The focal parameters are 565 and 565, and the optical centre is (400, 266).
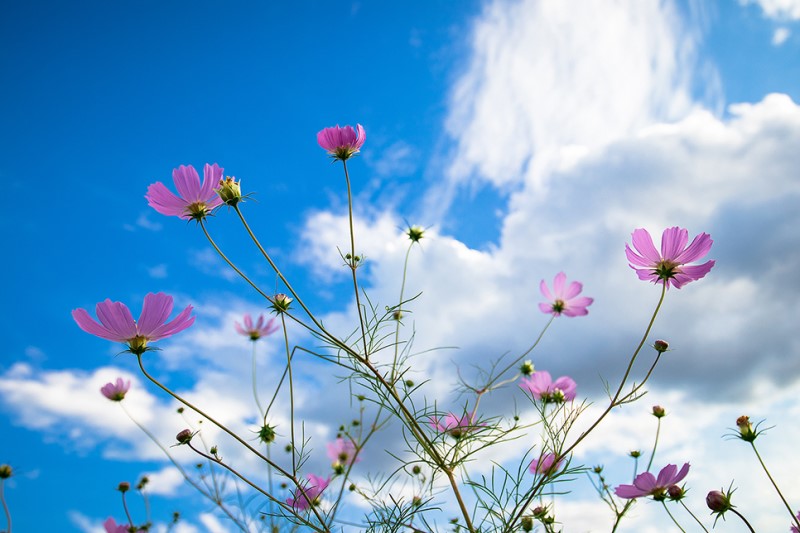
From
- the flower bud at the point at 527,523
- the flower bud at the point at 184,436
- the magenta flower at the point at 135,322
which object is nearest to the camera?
the magenta flower at the point at 135,322

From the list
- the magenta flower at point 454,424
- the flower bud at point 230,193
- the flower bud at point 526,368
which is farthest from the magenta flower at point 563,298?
the flower bud at point 230,193

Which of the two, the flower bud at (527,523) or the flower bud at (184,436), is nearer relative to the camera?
the flower bud at (184,436)

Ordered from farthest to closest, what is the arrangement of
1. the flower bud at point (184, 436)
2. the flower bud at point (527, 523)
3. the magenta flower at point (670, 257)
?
the flower bud at point (527, 523) → the magenta flower at point (670, 257) → the flower bud at point (184, 436)

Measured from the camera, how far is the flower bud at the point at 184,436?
1.10 meters

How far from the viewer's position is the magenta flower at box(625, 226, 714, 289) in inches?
47.7

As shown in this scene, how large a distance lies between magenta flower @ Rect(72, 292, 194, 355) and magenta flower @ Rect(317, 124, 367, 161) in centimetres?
49

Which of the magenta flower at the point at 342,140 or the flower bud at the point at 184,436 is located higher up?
the magenta flower at the point at 342,140

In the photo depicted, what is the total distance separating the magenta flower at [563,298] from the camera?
6.73 ft

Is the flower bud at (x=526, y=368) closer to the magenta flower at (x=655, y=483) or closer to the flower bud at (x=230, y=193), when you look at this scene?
the magenta flower at (x=655, y=483)

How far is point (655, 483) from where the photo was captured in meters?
1.30

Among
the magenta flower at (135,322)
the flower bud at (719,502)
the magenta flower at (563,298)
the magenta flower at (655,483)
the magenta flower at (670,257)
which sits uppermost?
the magenta flower at (563,298)

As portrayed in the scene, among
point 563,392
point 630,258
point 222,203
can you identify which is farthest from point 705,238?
point 222,203

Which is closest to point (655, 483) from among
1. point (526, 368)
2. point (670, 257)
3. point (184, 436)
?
point (670, 257)

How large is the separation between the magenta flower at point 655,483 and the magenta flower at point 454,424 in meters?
0.37
